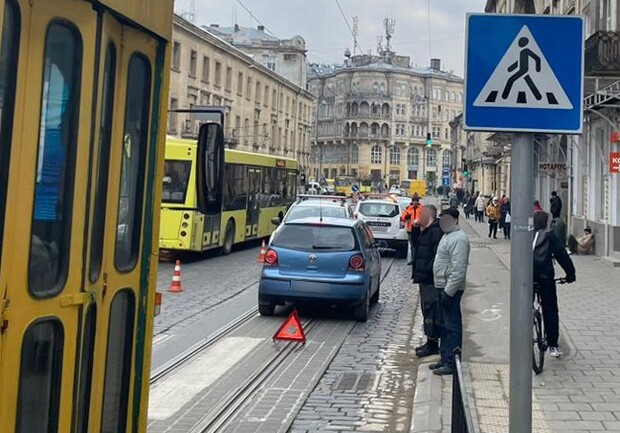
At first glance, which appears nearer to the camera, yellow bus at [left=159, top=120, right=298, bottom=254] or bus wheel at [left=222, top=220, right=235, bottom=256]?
yellow bus at [left=159, top=120, right=298, bottom=254]

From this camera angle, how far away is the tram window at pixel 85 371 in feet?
9.86

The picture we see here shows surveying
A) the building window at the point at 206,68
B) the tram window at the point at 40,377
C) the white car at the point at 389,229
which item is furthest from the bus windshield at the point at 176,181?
the building window at the point at 206,68

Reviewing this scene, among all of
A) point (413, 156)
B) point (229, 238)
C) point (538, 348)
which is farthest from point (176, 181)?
point (413, 156)

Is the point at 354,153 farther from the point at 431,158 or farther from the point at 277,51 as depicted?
the point at 277,51

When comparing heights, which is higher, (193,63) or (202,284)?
(193,63)

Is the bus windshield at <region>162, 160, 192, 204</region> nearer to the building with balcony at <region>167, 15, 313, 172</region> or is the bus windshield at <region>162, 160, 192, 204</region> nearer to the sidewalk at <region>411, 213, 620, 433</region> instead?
the sidewalk at <region>411, 213, 620, 433</region>

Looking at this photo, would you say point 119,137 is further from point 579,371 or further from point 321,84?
point 321,84

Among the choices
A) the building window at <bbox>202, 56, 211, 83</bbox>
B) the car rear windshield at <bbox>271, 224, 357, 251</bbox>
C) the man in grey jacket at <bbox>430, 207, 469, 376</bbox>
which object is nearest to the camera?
the man in grey jacket at <bbox>430, 207, 469, 376</bbox>

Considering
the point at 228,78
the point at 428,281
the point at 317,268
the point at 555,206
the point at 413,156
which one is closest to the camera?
the point at 428,281

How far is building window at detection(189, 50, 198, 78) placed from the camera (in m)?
44.8

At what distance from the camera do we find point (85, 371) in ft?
10.0

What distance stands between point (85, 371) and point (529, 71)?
8.36 feet

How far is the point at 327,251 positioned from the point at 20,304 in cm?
947

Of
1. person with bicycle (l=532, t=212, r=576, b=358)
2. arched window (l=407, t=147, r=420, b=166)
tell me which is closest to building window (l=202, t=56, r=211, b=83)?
person with bicycle (l=532, t=212, r=576, b=358)
